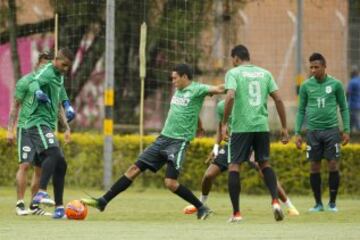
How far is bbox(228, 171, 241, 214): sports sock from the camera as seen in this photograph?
569 inches

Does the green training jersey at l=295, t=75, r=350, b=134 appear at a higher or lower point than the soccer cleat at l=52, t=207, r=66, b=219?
higher

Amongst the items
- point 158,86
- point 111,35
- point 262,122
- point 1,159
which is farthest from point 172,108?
point 158,86

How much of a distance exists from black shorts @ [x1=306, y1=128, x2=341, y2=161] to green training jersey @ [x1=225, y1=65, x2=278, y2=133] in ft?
8.89

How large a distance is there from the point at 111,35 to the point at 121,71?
448 cm

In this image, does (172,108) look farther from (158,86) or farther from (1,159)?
(158,86)

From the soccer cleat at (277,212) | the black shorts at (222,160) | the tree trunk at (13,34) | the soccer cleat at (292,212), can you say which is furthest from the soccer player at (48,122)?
the tree trunk at (13,34)

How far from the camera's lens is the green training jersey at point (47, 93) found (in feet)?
49.9

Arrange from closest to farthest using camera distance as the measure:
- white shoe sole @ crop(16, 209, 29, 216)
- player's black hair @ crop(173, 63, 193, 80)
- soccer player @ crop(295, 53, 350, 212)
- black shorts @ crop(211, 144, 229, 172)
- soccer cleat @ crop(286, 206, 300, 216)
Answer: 1. player's black hair @ crop(173, 63, 193, 80)
2. white shoe sole @ crop(16, 209, 29, 216)
3. soccer cleat @ crop(286, 206, 300, 216)
4. black shorts @ crop(211, 144, 229, 172)
5. soccer player @ crop(295, 53, 350, 212)

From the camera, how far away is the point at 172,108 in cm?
1538

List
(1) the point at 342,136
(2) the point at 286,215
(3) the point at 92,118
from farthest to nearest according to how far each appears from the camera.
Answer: (3) the point at 92,118
(1) the point at 342,136
(2) the point at 286,215

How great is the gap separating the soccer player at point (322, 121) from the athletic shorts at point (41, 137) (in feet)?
12.5

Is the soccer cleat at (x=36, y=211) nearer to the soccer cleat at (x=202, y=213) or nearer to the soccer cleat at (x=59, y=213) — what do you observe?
the soccer cleat at (x=59, y=213)

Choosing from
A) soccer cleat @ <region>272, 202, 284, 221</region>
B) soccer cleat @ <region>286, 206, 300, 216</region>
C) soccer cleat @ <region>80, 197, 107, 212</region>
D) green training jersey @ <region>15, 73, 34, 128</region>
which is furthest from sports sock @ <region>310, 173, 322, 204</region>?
green training jersey @ <region>15, 73, 34, 128</region>

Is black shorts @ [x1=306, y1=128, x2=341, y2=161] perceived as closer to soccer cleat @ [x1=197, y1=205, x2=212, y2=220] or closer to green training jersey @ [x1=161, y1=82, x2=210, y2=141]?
green training jersey @ [x1=161, y1=82, x2=210, y2=141]
